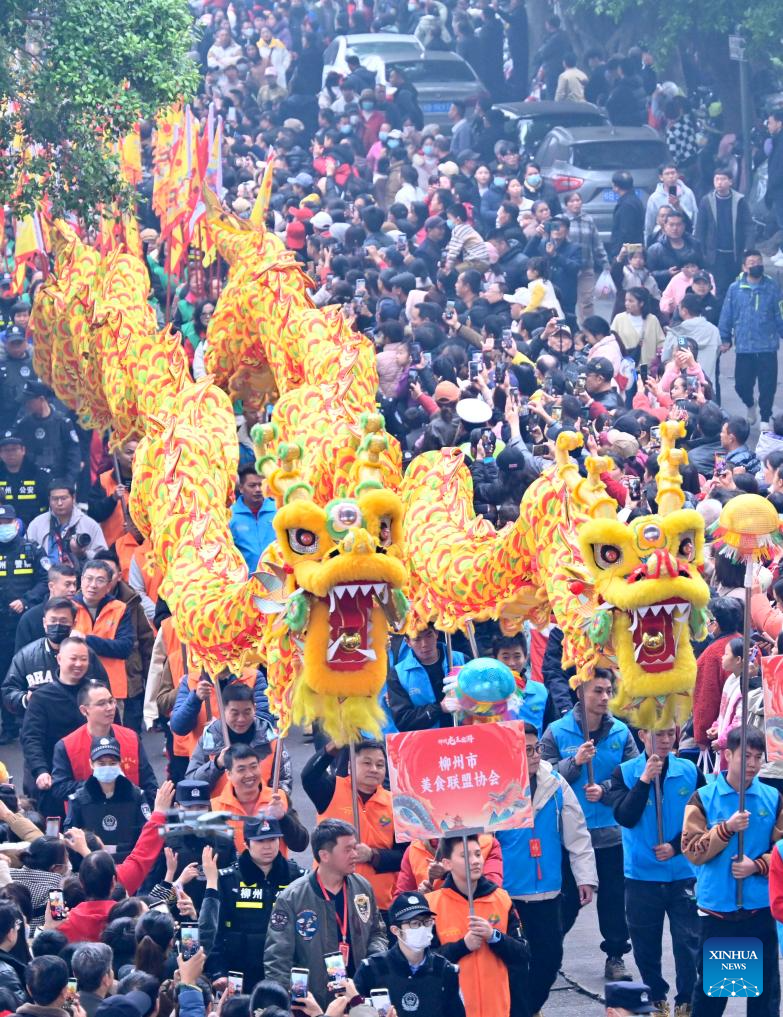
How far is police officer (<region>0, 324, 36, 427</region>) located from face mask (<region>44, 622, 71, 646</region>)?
4.43 m

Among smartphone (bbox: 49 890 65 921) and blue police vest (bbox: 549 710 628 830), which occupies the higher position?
smartphone (bbox: 49 890 65 921)

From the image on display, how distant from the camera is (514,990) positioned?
930 centimetres

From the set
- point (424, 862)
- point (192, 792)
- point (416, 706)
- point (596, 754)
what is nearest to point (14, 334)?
point (416, 706)

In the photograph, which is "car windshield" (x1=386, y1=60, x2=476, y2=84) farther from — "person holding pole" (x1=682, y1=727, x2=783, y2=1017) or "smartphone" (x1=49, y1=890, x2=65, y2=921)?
"smartphone" (x1=49, y1=890, x2=65, y2=921)

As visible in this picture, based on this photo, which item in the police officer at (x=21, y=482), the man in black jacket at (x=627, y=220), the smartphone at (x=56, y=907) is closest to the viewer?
the smartphone at (x=56, y=907)

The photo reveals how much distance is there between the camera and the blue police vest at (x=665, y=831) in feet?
33.6

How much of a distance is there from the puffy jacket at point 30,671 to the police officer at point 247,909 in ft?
10.7

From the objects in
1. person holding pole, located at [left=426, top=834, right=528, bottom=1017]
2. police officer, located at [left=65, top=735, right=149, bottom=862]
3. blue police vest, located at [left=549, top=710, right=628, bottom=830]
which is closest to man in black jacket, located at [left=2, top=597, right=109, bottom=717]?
police officer, located at [left=65, top=735, right=149, bottom=862]

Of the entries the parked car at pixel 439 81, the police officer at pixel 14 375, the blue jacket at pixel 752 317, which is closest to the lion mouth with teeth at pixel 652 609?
the police officer at pixel 14 375

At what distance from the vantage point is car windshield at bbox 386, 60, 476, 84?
29.7m

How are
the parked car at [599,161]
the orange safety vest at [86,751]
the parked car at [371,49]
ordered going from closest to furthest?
the orange safety vest at [86,751] < the parked car at [599,161] < the parked car at [371,49]

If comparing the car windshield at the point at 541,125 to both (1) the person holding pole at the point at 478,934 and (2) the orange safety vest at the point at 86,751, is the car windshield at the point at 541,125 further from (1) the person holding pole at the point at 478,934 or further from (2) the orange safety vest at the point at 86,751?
(1) the person holding pole at the point at 478,934

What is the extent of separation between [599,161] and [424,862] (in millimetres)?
17024

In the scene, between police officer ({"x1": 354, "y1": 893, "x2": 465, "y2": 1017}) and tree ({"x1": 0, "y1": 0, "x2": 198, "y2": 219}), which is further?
tree ({"x1": 0, "y1": 0, "x2": 198, "y2": 219})
